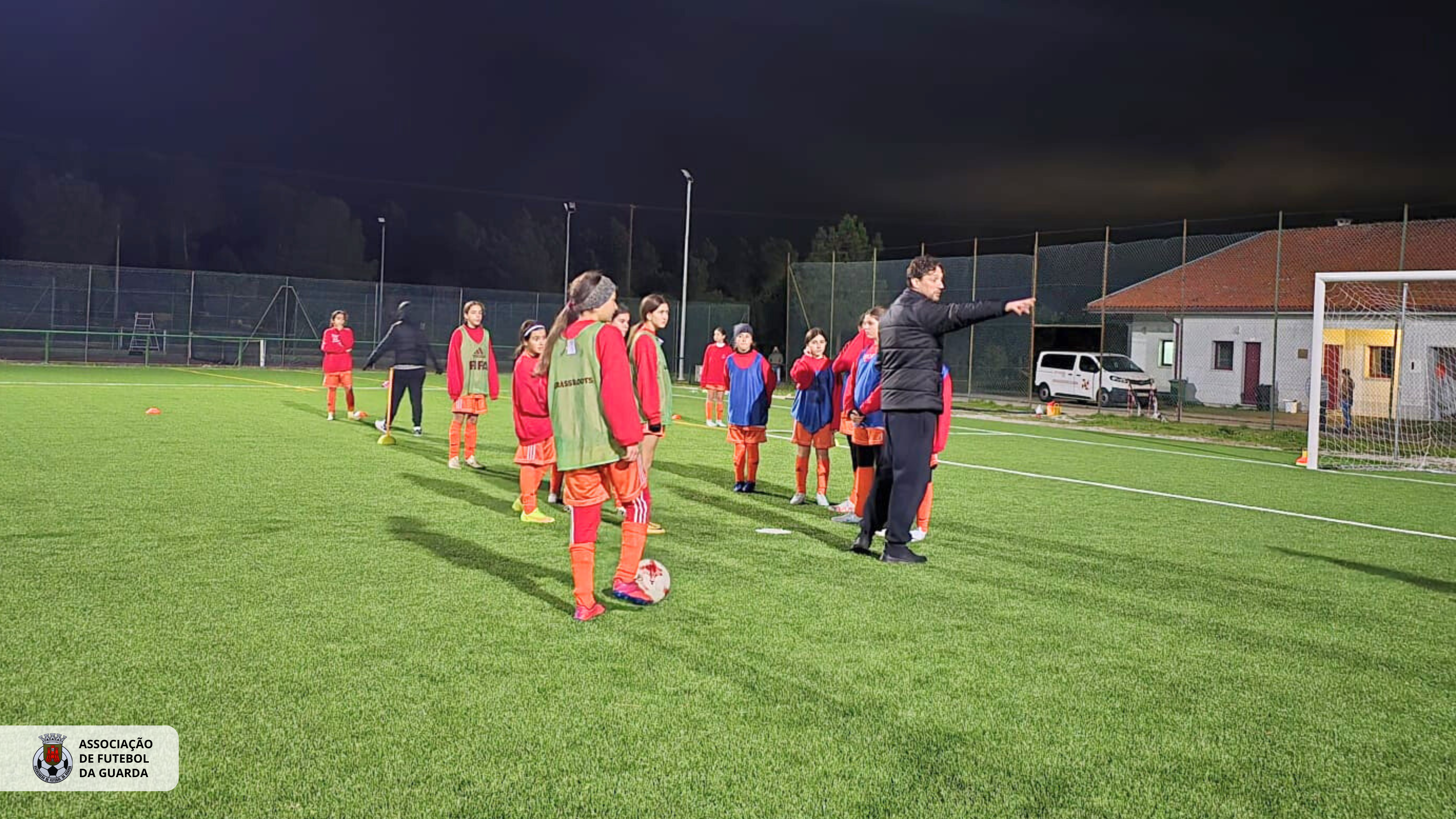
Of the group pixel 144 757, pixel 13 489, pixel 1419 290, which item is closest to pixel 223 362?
pixel 13 489

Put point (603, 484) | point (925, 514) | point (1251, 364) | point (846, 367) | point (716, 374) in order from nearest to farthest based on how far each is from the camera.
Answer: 1. point (603, 484)
2. point (925, 514)
3. point (846, 367)
4. point (716, 374)
5. point (1251, 364)

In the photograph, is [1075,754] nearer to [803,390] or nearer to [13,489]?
[803,390]

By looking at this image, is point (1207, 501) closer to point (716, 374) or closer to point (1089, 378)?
point (716, 374)

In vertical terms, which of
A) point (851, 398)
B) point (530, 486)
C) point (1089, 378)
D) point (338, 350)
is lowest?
point (530, 486)

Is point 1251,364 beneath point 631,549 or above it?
above

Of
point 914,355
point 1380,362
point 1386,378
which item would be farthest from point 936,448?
point 1380,362

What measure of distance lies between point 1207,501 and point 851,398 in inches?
188

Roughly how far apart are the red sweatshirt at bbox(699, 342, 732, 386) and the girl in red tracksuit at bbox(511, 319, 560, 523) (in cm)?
913

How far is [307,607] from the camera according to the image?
610 cm

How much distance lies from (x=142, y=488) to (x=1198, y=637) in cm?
894

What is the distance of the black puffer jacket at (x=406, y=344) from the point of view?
14.8m

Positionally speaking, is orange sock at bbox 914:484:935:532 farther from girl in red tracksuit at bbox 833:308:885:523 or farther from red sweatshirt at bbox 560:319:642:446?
red sweatshirt at bbox 560:319:642:446

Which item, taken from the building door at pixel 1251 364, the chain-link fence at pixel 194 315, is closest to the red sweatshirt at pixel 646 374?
the building door at pixel 1251 364

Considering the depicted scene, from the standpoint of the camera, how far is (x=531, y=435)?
9.26 metres
